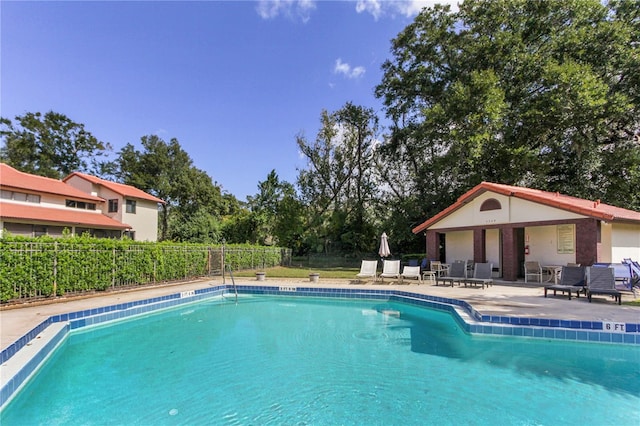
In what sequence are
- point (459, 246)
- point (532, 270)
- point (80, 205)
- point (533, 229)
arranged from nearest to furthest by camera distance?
point (532, 270)
point (533, 229)
point (459, 246)
point (80, 205)

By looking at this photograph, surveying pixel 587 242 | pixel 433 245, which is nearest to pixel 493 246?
pixel 433 245

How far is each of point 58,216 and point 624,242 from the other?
3300 cm

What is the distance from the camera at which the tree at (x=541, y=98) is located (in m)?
19.7

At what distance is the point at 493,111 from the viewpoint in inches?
774

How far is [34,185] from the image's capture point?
2362 cm

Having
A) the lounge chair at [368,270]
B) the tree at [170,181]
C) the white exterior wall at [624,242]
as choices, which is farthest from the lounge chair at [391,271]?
the tree at [170,181]

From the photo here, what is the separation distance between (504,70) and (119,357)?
85.5 ft

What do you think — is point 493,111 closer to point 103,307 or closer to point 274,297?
point 274,297

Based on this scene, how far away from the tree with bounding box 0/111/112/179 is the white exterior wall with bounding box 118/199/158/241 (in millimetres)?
14064

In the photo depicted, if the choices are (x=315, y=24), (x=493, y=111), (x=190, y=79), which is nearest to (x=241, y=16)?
(x=315, y=24)

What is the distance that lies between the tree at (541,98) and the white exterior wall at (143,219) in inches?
997

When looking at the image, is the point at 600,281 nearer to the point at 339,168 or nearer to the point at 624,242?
the point at 624,242

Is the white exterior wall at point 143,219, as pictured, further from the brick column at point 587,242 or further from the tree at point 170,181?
the brick column at point 587,242

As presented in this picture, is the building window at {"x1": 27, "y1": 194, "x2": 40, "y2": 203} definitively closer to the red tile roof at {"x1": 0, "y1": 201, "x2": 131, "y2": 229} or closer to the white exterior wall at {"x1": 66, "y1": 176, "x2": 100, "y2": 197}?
the red tile roof at {"x1": 0, "y1": 201, "x2": 131, "y2": 229}
